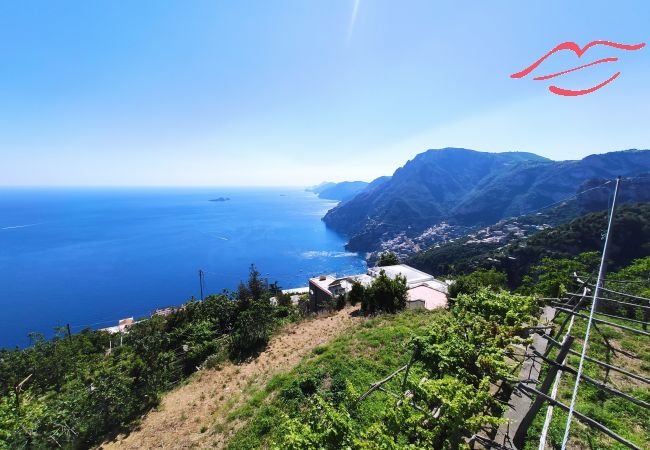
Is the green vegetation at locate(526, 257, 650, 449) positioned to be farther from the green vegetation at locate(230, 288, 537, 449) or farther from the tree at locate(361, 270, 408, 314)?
the tree at locate(361, 270, 408, 314)

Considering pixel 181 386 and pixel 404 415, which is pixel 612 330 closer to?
pixel 404 415

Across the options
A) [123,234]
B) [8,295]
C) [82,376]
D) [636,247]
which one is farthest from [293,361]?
[123,234]

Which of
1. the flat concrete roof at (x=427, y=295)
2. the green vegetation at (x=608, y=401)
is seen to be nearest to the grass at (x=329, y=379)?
the green vegetation at (x=608, y=401)

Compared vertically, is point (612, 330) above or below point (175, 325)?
above

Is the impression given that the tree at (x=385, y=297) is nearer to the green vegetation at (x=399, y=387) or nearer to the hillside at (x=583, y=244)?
the green vegetation at (x=399, y=387)

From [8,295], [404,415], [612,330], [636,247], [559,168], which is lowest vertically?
[8,295]

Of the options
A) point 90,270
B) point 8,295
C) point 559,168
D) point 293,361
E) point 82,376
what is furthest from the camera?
point 559,168
